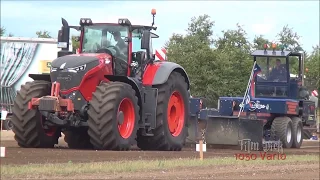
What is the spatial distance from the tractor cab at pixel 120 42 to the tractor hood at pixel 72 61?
33.0 inches

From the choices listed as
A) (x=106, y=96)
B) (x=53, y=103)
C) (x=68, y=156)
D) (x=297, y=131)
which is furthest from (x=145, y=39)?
(x=297, y=131)

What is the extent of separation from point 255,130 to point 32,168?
29.3ft

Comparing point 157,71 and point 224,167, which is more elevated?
point 157,71

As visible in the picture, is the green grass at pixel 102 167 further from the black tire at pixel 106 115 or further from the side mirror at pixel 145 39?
the side mirror at pixel 145 39

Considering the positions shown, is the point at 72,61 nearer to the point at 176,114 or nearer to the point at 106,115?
the point at 106,115

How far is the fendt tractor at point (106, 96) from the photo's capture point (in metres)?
14.9

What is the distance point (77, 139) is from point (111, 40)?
2.44 m

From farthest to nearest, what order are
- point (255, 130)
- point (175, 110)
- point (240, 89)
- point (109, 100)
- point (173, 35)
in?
point (173, 35), point (240, 89), point (255, 130), point (175, 110), point (109, 100)

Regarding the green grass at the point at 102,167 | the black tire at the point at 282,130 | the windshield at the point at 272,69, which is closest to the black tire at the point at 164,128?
the green grass at the point at 102,167

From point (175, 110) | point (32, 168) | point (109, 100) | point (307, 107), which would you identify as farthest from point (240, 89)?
point (32, 168)

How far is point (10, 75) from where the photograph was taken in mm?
29734

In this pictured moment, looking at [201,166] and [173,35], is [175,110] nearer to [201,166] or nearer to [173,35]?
[201,166]

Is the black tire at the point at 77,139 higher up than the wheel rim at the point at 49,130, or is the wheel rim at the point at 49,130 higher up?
the wheel rim at the point at 49,130

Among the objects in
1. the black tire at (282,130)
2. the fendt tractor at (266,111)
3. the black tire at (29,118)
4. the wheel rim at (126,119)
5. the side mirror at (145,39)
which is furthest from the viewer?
the black tire at (282,130)
